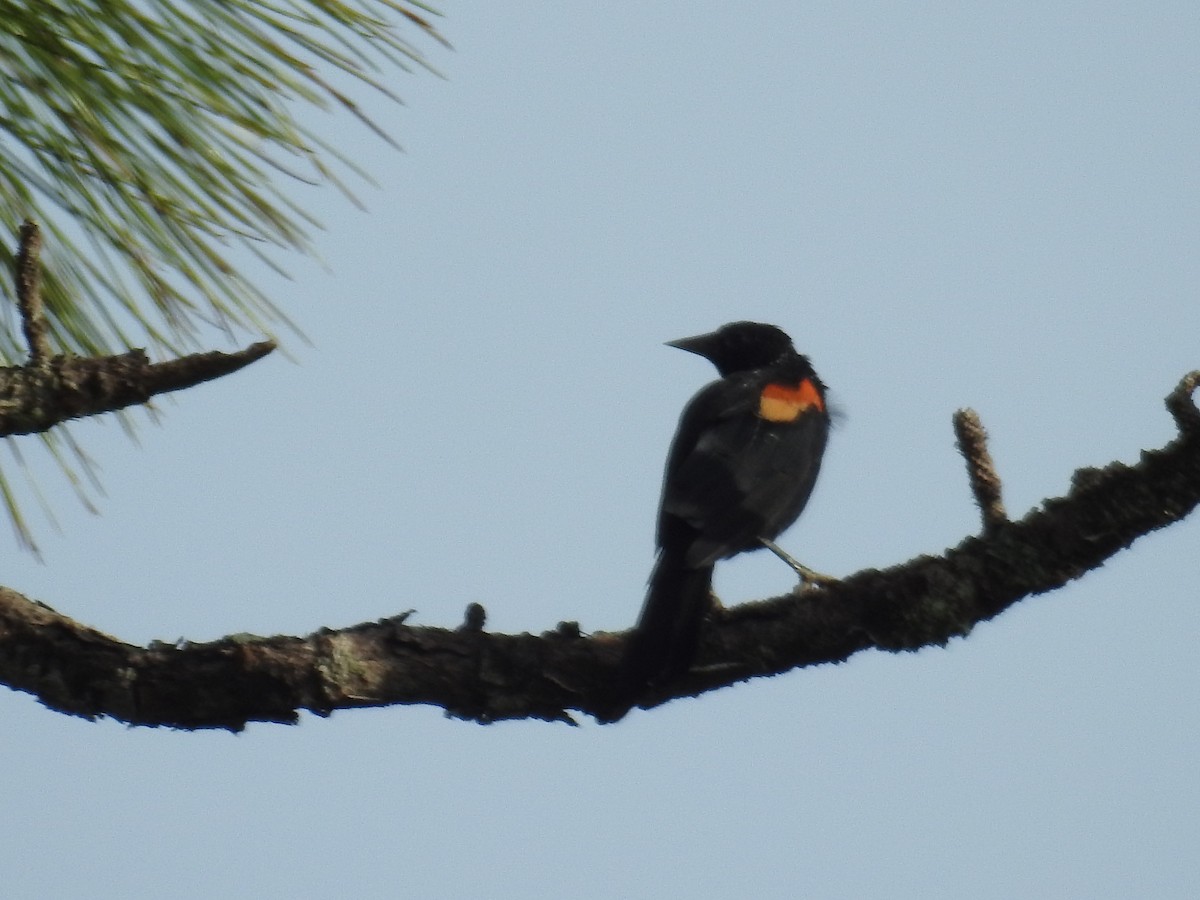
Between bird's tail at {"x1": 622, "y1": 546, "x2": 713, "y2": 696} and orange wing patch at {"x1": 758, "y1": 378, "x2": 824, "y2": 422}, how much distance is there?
1.06 m

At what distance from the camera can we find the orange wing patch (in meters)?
3.62

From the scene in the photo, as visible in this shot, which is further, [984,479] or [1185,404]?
[984,479]

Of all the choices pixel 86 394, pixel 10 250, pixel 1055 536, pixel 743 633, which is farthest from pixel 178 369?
pixel 1055 536

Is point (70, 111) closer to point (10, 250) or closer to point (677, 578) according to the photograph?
point (10, 250)

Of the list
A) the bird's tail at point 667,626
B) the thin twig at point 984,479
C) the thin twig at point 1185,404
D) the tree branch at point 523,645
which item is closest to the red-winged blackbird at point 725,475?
the bird's tail at point 667,626

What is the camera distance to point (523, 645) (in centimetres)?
199

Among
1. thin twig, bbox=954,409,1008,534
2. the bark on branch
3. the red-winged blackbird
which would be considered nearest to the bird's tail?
the red-winged blackbird

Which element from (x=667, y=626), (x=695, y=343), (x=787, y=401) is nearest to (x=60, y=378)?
(x=667, y=626)

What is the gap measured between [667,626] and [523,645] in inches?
10.3

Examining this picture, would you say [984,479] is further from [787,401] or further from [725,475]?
[787,401]

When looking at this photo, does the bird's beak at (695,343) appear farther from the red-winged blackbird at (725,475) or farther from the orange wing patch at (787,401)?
the orange wing patch at (787,401)

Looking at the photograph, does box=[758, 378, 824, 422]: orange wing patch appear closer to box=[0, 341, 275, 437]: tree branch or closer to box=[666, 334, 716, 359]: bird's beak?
box=[666, 334, 716, 359]: bird's beak

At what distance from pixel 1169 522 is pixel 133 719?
142cm

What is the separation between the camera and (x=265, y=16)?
210cm
